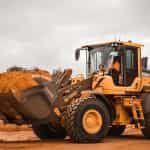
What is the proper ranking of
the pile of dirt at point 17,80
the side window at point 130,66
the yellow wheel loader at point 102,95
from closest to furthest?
the pile of dirt at point 17,80
the yellow wheel loader at point 102,95
the side window at point 130,66

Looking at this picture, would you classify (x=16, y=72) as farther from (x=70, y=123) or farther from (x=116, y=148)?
(x=116, y=148)

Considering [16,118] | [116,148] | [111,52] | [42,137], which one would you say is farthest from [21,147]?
[111,52]

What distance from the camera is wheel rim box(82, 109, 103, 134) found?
17094 mm

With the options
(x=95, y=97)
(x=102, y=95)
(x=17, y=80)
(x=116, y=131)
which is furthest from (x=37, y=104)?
(x=116, y=131)

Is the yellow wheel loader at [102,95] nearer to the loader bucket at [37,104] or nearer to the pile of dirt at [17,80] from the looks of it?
the loader bucket at [37,104]

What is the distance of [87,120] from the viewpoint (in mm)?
17188

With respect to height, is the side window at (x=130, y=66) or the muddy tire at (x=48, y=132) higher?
the side window at (x=130, y=66)

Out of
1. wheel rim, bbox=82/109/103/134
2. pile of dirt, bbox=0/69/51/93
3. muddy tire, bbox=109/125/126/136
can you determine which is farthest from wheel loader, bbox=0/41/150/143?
muddy tire, bbox=109/125/126/136

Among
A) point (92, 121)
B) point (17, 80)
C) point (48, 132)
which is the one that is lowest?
point (48, 132)

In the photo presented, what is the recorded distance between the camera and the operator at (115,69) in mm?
18719

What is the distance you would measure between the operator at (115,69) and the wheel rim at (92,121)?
182 centimetres

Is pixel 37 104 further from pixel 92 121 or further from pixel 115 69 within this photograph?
pixel 115 69

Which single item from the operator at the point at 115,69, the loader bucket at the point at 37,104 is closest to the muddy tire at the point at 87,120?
the loader bucket at the point at 37,104

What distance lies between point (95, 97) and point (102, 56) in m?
1.94
